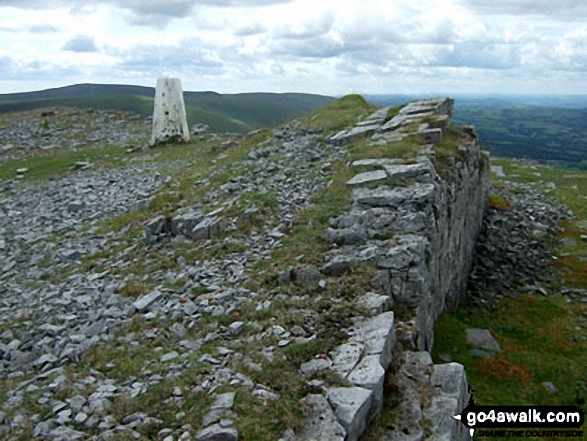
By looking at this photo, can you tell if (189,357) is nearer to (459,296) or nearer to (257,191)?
(257,191)

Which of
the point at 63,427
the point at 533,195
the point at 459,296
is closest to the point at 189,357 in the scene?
the point at 63,427

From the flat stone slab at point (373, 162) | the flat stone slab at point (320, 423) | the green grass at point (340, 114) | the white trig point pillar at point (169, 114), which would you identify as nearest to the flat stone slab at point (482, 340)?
the flat stone slab at point (373, 162)

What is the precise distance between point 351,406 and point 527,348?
15.8 m

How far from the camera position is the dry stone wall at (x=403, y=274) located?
919 cm

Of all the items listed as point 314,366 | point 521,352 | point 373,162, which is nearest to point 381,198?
point 373,162

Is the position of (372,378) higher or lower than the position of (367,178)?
lower

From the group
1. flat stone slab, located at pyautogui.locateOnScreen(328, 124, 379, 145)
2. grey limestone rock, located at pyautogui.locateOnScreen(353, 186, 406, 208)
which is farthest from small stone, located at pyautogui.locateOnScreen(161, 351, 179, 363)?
flat stone slab, located at pyautogui.locateOnScreen(328, 124, 379, 145)

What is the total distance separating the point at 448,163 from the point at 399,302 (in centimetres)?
1113

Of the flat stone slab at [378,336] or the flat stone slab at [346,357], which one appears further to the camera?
the flat stone slab at [378,336]

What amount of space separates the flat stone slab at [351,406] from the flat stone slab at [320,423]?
0.39 ft

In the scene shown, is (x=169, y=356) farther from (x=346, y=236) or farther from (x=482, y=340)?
(x=482, y=340)

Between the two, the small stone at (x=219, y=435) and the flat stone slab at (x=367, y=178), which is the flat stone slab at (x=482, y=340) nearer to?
the flat stone slab at (x=367, y=178)

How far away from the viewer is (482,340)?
21172mm

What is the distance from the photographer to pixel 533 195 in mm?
46000
